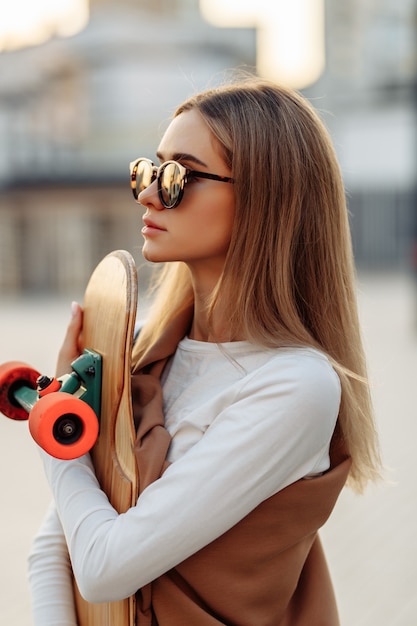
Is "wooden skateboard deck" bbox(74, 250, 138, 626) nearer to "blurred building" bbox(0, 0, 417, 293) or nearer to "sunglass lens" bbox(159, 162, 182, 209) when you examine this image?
"sunglass lens" bbox(159, 162, 182, 209)

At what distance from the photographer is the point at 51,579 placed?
1.78 m

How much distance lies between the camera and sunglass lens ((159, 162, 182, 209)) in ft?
5.41

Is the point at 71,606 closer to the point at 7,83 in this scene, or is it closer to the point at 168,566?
the point at 168,566

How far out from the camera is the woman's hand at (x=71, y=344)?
182 cm

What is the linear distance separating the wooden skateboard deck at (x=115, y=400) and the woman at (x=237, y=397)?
0.04 m

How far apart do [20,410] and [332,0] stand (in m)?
39.0

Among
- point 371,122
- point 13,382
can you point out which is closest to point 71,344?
point 13,382

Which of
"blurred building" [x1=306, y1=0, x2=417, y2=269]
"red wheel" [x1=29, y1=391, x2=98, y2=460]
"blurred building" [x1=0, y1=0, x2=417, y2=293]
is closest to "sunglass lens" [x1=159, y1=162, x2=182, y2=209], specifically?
"red wheel" [x1=29, y1=391, x2=98, y2=460]

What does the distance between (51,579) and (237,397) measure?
1.89 feet

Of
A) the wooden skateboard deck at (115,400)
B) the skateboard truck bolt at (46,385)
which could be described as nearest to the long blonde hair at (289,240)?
the wooden skateboard deck at (115,400)

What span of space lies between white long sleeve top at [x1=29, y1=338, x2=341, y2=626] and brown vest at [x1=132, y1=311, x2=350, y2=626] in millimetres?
41

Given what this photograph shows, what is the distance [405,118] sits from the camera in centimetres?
3538

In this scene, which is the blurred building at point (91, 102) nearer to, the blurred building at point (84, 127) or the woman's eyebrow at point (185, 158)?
the blurred building at point (84, 127)

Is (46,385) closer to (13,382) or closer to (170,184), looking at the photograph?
(13,382)
